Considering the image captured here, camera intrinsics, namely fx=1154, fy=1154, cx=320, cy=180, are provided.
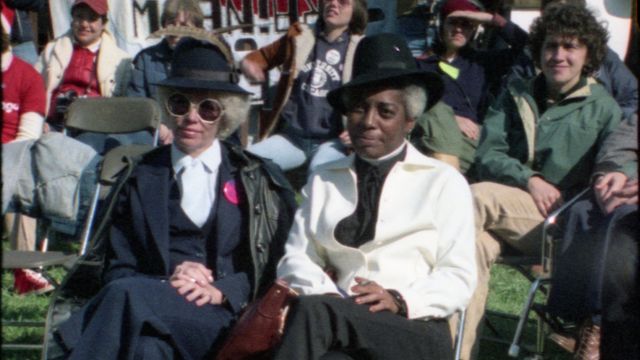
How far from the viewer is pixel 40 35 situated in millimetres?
10711

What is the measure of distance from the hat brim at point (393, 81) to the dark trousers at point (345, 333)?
0.89 meters

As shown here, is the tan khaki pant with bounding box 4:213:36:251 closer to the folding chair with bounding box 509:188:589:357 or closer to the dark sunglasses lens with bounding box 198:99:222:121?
the dark sunglasses lens with bounding box 198:99:222:121

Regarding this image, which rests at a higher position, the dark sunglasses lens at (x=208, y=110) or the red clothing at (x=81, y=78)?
the dark sunglasses lens at (x=208, y=110)

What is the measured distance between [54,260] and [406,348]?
2.31 metres

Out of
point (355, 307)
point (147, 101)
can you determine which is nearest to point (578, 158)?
point (355, 307)

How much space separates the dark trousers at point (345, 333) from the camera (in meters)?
3.58

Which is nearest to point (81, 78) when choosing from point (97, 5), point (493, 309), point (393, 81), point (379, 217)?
point (97, 5)

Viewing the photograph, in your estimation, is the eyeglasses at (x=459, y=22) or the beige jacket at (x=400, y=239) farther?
the eyeglasses at (x=459, y=22)

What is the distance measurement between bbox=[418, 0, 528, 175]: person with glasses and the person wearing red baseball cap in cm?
229

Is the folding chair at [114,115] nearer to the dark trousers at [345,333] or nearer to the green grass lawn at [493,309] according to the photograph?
the green grass lawn at [493,309]

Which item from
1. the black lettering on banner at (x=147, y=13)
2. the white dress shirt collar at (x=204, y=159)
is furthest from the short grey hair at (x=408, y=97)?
the black lettering on banner at (x=147, y=13)

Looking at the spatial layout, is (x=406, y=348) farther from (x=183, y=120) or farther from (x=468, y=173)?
(x=468, y=173)

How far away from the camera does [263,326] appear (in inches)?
147

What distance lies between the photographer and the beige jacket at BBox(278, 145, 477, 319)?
4016 mm
